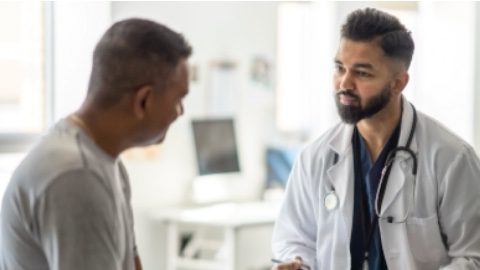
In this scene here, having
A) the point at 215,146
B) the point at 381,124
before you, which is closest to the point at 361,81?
the point at 381,124

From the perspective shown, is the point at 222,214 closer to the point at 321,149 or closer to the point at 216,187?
the point at 216,187

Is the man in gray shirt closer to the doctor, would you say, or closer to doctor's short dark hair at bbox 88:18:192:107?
doctor's short dark hair at bbox 88:18:192:107

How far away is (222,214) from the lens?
410 centimetres

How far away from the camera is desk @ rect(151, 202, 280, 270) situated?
12.8ft

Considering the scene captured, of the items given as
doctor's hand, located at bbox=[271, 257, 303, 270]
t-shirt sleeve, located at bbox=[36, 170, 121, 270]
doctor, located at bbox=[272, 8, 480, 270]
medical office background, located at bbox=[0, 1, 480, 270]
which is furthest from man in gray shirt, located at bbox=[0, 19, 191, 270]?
medical office background, located at bbox=[0, 1, 480, 270]

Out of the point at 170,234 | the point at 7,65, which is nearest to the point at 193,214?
the point at 170,234

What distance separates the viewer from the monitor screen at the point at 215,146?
14.2 ft

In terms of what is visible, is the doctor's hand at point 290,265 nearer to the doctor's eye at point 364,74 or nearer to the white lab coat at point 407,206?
the white lab coat at point 407,206

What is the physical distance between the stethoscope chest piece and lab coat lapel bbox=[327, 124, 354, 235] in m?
0.01

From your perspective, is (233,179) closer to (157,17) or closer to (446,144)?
(157,17)

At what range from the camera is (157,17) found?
4102 millimetres

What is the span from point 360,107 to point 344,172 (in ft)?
0.71

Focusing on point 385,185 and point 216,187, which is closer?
point 385,185

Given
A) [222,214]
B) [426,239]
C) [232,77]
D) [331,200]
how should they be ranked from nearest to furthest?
[426,239], [331,200], [222,214], [232,77]
